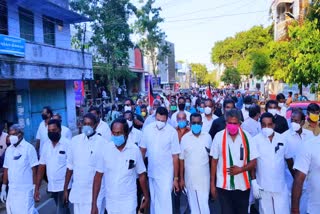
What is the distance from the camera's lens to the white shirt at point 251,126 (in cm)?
650

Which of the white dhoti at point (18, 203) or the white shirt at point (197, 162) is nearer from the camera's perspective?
the white shirt at point (197, 162)

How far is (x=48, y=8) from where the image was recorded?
16453 mm

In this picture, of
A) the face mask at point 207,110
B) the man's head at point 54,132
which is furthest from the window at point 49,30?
the man's head at point 54,132

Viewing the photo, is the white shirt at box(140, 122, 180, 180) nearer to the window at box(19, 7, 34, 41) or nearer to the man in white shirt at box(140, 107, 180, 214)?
the man in white shirt at box(140, 107, 180, 214)

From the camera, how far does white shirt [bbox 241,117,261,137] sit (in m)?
6.50

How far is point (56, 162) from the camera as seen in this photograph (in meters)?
5.37

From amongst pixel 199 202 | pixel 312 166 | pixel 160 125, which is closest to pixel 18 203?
pixel 160 125

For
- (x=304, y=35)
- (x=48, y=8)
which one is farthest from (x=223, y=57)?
(x=304, y=35)

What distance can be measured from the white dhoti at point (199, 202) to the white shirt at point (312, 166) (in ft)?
5.58

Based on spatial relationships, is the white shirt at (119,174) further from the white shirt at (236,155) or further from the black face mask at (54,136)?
the black face mask at (54,136)

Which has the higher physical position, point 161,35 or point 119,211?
point 161,35

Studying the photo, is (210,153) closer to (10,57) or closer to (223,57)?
(10,57)

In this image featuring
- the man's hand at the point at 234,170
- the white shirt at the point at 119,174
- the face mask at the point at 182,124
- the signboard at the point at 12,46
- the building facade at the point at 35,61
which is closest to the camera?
the white shirt at the point at 119,174

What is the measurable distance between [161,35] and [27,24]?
18853mm
